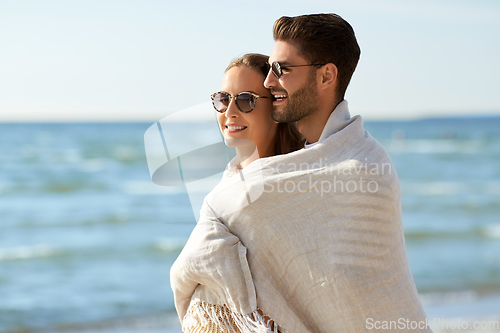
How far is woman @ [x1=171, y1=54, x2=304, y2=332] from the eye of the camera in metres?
2.03

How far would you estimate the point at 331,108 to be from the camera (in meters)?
2.40

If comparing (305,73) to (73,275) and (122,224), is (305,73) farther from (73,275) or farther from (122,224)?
(122,224)

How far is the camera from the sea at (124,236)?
7293mm

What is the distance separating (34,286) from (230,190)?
24.8ft

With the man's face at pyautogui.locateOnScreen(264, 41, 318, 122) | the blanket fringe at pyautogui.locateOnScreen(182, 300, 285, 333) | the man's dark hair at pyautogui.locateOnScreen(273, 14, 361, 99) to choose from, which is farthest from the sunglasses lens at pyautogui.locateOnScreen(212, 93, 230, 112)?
the blanket fringe at pyautogui.locateOnScreen(182, 300, 285, 333)

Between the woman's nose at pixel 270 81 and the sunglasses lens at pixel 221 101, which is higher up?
the sunglasses lens at pixel 221 101

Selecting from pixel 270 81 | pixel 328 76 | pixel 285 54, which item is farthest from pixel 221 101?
pixel 328 76

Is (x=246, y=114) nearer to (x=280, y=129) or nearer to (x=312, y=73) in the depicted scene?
(x=280, y=129)

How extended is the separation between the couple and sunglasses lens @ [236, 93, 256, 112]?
40 cm

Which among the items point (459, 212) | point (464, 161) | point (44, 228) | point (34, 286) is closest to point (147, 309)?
point (34, 286)

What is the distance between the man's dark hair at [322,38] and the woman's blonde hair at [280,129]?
0.15 metres

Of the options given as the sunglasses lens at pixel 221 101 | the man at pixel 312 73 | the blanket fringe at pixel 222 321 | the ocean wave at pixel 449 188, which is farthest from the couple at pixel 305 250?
the ocean wave at pixel 449 188

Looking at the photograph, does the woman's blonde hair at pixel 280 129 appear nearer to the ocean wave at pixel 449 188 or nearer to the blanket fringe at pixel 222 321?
the blanket fringe at pixel 222 321

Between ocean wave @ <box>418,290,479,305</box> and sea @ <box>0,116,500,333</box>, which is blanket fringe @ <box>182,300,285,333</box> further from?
ocean wave @ <box>418,290,479,305</box>
